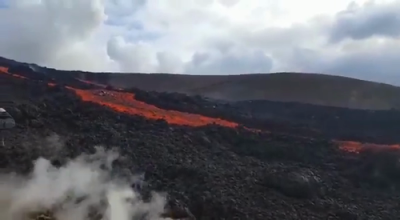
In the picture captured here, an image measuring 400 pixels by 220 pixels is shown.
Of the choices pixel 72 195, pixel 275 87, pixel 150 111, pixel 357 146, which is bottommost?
pixel 72 195

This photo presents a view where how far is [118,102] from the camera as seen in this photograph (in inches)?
1228

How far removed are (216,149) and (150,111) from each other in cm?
631

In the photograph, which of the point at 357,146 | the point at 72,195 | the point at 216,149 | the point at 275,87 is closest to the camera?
the point at 72,195

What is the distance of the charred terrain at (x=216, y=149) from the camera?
1983 cm

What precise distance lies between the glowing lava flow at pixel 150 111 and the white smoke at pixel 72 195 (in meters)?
10.1

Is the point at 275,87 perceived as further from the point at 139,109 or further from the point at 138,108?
the point at 139,109

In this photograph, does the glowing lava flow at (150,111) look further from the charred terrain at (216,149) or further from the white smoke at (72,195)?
the white smoke at (72,195)

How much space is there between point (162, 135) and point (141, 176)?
5440 mm

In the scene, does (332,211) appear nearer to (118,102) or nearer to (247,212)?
(247,212)

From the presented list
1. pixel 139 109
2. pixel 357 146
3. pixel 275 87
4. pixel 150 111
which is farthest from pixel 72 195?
pixel 275 87

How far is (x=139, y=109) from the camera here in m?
30.3

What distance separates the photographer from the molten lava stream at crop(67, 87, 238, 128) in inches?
1155

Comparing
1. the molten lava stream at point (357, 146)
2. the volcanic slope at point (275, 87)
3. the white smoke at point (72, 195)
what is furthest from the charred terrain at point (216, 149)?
the volcanic slope at point (275, 87)

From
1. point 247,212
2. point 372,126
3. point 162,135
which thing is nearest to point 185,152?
point 162,135
